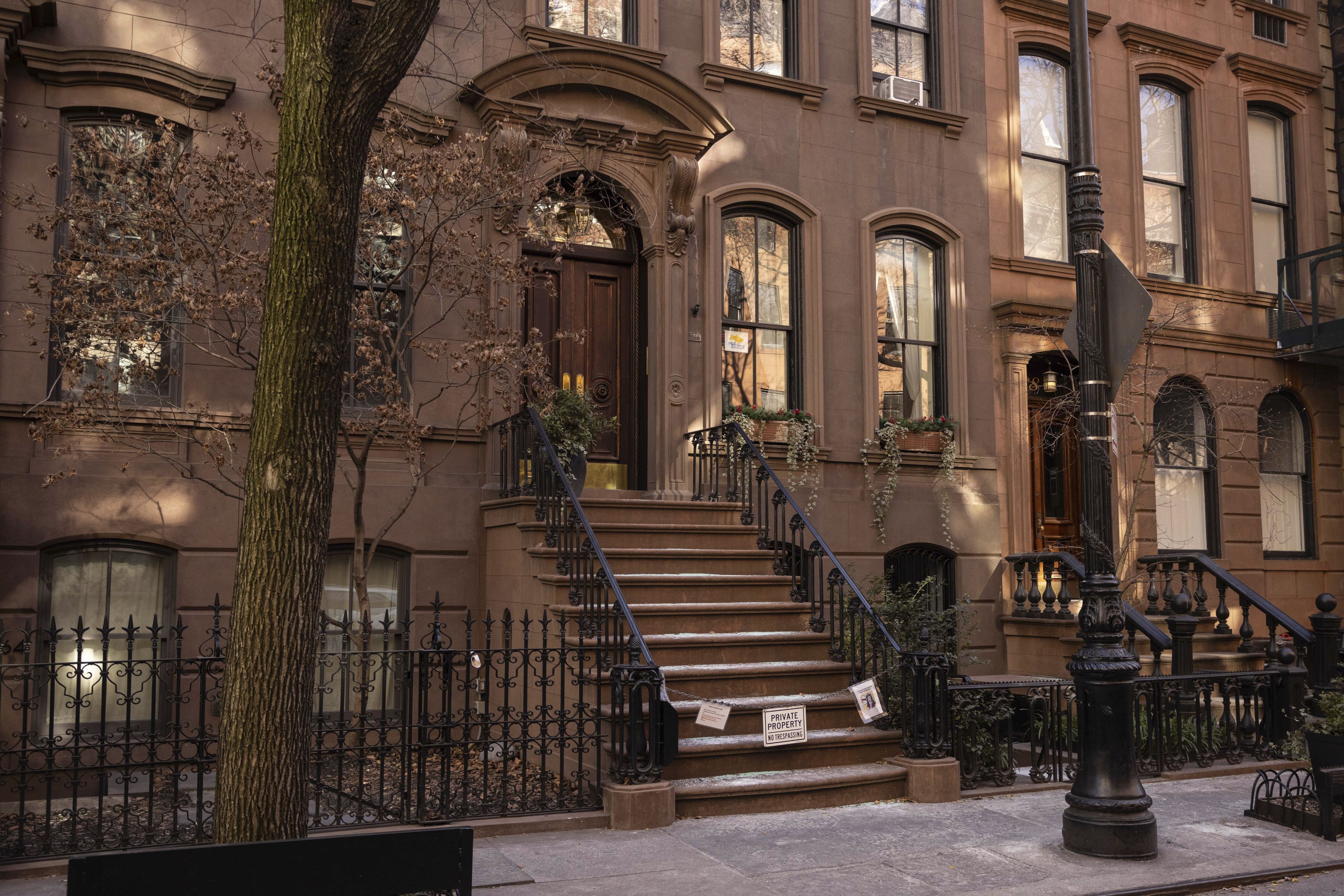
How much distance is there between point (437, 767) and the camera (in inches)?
372

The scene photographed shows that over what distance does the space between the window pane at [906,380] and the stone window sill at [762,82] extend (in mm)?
3056

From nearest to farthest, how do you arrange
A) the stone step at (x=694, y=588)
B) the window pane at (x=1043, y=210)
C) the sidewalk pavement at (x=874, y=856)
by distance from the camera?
1. the sidewalk pavement at (x=874, y=856)
2. the stone step at (x=694, y=588)
3. the window pane at (x=1043, y=210)

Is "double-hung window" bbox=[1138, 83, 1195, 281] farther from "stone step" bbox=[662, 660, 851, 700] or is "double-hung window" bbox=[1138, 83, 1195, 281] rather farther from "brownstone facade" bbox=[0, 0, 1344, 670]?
"stone step" bbox=[662, 660, 851, 700]

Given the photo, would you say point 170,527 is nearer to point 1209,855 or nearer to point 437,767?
point 437,767

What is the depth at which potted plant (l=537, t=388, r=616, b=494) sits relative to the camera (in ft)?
36.0

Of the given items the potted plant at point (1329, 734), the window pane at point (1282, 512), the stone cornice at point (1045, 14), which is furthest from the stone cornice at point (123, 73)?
the window pane at point (1282, 512)

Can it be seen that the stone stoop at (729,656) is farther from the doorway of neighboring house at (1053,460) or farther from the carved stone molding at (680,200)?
the doorway of neighboring house at (1053,460)

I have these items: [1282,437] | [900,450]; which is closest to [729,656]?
[900,450]

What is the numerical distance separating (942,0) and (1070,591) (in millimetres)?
7625

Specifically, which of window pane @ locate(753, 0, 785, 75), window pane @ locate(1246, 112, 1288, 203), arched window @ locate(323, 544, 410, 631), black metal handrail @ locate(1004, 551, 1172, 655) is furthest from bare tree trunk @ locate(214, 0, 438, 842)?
window pane @ locate(1246, 112, 1288, 203)

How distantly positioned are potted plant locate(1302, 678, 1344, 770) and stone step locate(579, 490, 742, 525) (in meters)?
5.27

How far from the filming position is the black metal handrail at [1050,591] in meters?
12.2

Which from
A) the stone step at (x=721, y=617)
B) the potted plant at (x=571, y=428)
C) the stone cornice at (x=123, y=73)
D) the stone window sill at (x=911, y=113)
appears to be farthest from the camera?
the stone window sill at (x=911, y=113)

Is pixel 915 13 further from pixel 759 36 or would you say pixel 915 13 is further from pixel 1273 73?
pixel 1273 73
